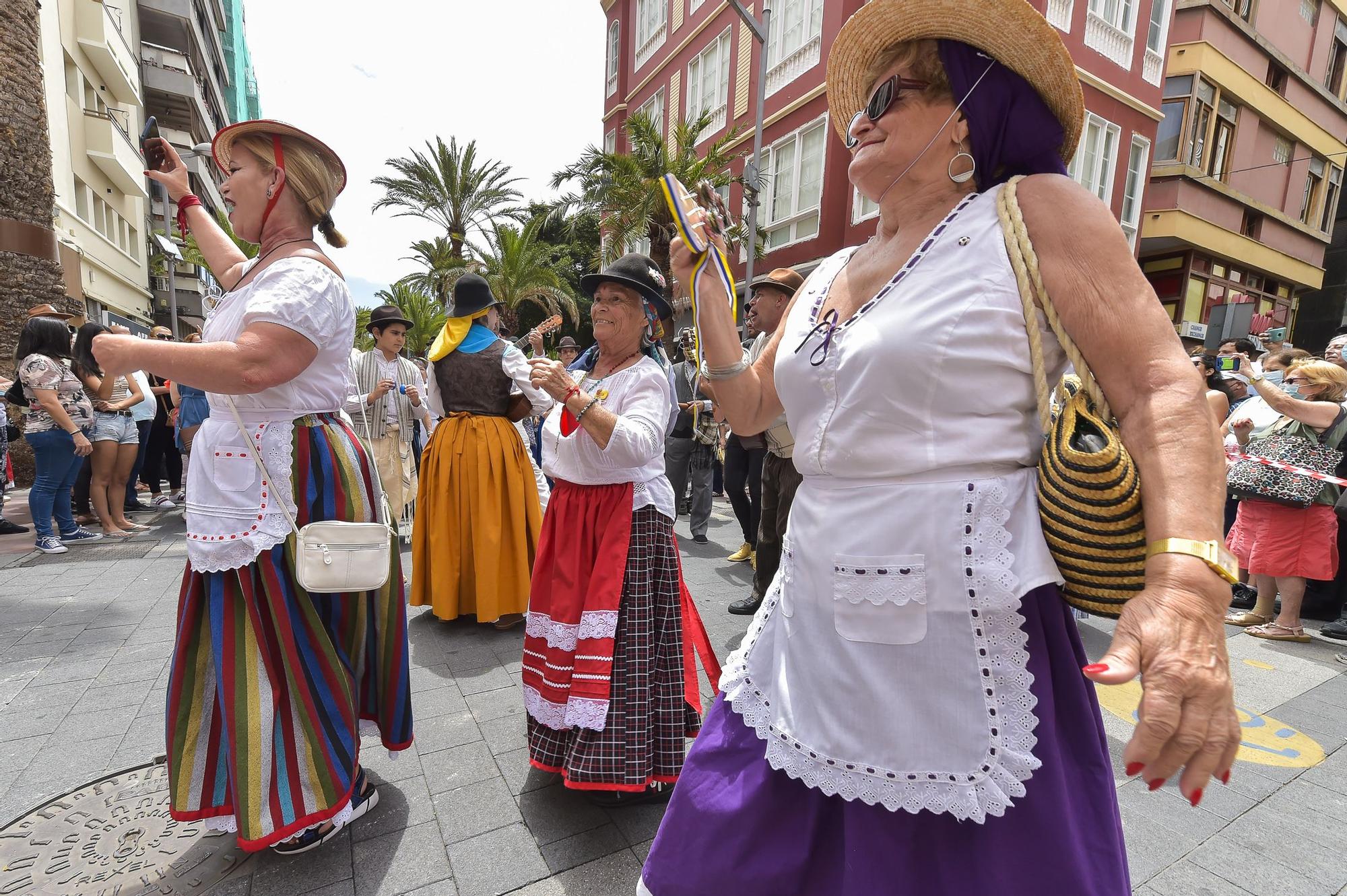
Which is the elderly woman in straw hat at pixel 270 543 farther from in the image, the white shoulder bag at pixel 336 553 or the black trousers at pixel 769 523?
the black trousers at pixel 769 523

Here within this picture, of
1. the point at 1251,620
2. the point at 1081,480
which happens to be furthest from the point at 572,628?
the point at 1251,620

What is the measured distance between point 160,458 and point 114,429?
2401 millimetres

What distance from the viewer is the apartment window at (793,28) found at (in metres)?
15.7

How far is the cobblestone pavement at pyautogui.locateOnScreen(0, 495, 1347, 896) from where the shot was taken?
1.98m

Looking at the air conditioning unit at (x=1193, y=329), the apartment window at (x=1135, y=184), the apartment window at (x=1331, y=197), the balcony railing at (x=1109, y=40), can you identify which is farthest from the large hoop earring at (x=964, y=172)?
the apartment window at (x=1331, y=197)

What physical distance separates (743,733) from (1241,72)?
2359 cm

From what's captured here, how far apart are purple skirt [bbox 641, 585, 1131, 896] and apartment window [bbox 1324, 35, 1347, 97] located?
29271 millimetres

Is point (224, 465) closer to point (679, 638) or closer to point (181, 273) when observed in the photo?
point (679, 638)

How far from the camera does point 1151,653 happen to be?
80cm

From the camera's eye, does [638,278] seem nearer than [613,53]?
Yes

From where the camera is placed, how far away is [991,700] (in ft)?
3.25

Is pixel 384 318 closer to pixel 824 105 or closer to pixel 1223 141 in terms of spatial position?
pixel 824 105

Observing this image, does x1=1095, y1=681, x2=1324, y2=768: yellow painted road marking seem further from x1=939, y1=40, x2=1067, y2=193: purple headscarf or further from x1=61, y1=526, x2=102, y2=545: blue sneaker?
x1=61, y1=526, x2=102, y2=545: blue sneaker

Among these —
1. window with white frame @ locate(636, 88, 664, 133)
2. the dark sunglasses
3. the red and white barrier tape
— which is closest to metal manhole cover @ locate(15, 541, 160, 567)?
the dark sunglasses
